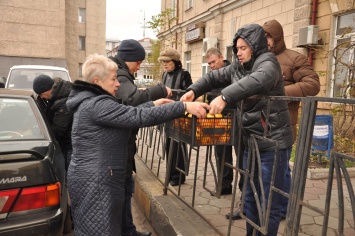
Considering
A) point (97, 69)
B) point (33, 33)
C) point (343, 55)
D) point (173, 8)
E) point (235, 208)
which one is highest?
point (33, 33)

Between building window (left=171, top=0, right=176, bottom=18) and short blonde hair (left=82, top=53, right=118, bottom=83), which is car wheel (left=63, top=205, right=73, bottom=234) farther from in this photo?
building window (left=171, top=0, right=176, bottom=18)

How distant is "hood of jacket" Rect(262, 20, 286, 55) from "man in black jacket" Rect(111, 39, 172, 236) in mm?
1148

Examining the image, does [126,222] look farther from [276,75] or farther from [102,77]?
[276,75]

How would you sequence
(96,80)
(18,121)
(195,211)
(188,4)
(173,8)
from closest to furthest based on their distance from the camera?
(96,80), (18,121), (195,211), (188,4), (173,8)

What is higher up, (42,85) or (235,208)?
(42,85)

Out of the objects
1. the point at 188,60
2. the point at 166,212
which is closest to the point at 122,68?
the point at 166,212

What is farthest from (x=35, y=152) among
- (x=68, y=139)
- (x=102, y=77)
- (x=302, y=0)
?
(x=302, y=0)

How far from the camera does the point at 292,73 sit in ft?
10.5

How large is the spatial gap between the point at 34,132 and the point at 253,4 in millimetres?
8510

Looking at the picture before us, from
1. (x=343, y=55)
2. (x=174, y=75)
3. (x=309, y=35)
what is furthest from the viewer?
(x=309, y=35)

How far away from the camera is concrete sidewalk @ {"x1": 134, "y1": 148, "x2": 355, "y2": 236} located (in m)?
2.95

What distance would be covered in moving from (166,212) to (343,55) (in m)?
5.27

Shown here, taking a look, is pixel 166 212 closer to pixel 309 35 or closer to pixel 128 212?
pixel 128 212

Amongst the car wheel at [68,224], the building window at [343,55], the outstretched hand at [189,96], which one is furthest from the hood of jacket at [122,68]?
the building window at [343,55]
